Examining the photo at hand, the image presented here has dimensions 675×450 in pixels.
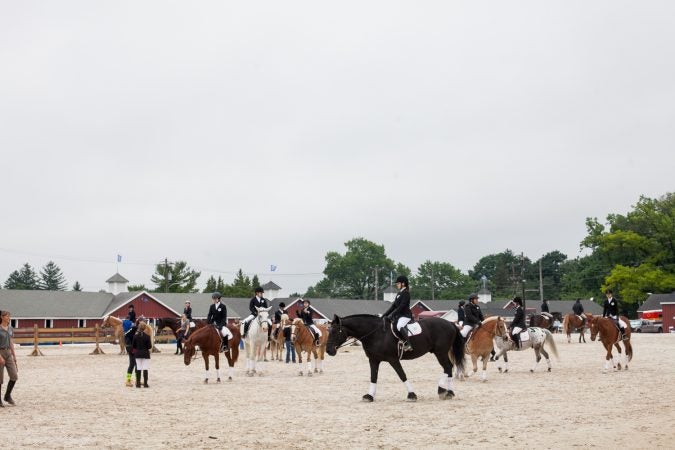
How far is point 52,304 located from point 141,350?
5339cm

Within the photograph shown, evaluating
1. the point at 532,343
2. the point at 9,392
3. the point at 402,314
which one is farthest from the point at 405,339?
the point at 532,343

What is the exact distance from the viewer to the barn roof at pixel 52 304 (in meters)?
65.8

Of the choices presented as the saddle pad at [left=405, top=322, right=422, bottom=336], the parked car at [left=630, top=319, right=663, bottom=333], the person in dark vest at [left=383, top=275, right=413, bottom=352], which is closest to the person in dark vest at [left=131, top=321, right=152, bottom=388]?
the person in dark vest at [left=383, top=275, right=413, bottom=352]

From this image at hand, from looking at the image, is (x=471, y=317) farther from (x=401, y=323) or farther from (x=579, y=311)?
(x=579, y=311)

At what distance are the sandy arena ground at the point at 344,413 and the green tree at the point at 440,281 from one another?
126 metres

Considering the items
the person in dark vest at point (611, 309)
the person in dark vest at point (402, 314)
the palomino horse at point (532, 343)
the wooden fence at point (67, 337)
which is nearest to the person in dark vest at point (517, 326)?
the palomino horse at point (532, 343)

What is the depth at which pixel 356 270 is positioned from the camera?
5458 inches

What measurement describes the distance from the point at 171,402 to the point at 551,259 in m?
154

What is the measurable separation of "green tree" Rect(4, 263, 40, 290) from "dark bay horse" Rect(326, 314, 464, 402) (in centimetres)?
14243

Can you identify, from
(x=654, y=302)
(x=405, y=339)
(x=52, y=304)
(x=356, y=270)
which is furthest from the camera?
(x=356, y=270)

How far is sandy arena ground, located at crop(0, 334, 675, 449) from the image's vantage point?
36.3ft

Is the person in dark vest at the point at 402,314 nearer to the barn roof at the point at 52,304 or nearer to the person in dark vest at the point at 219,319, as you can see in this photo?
the person in dark vest at the point at 219,319

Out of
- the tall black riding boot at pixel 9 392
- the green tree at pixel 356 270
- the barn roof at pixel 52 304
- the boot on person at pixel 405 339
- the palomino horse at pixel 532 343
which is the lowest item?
the tall black riding boot at pixel 9 392

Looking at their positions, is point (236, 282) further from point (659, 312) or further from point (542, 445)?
point (542, 445)
